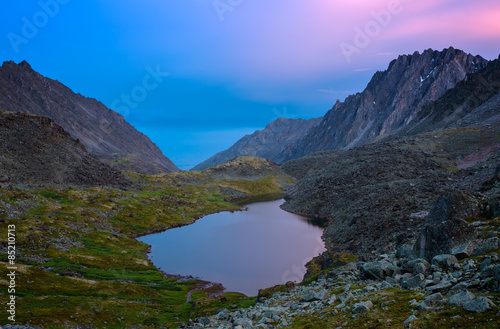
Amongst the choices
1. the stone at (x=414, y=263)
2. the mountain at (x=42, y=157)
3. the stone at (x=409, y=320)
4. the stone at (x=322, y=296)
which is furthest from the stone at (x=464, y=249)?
the mountain at (x=42, y=157)

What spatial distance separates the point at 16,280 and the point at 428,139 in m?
173

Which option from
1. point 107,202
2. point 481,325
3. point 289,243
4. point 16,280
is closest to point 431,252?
point 481,325

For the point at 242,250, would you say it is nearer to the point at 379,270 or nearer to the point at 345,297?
the point at 379,270

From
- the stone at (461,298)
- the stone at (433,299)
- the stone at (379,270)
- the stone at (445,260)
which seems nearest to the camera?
the stone at (461,298)

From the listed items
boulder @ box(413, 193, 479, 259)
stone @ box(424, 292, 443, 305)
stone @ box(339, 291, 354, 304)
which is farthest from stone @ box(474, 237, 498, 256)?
stone @ box(339, 291, 354, 304)

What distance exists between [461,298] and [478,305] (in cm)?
138

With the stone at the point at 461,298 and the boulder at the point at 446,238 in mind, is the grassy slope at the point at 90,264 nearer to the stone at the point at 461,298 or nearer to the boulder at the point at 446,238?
the boulder at the point at 446,238

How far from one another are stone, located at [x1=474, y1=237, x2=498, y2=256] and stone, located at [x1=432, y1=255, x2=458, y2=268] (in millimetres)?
1744

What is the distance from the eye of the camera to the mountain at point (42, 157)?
136 m

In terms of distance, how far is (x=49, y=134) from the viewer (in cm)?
16175

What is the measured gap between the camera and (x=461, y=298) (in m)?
16.9

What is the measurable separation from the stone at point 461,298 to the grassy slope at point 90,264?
36.1m

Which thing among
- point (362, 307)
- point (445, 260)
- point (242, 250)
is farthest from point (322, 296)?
point (242, 250)

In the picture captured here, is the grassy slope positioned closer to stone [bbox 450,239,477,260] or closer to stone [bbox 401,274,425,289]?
stone [bbox 401,274,425,289]
